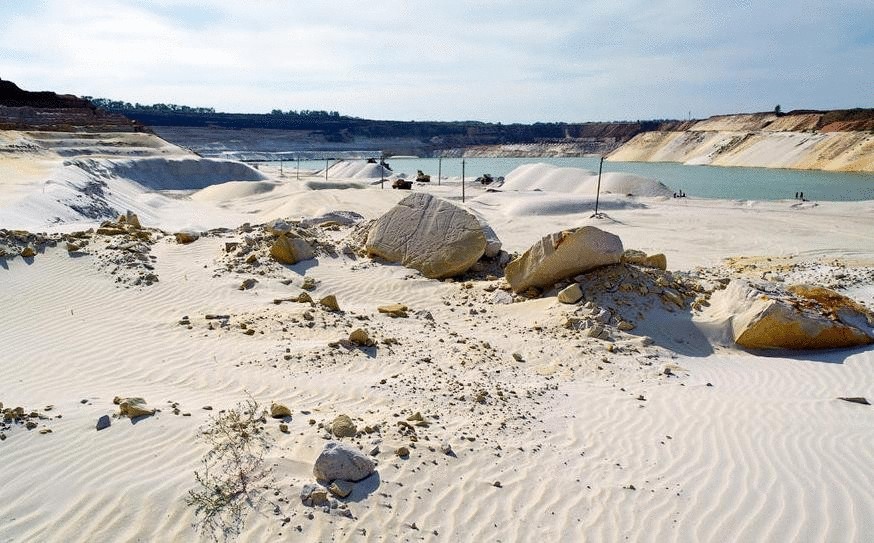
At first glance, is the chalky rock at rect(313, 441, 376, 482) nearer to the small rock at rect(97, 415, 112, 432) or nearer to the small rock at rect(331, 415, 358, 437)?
the small rock at rect(331, 415, 358, 437)

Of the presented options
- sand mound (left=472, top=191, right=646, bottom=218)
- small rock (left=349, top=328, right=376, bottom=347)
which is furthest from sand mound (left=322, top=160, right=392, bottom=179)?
small rock (left=349, top=328, right=376, bottom=347)

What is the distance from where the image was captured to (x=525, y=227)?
21250mm

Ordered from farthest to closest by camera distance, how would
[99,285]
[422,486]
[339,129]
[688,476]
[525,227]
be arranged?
[339,129] → [525,227] → [99,285] → [688,476] → [422,486]

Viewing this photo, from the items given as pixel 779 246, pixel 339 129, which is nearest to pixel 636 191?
pixel 779 246

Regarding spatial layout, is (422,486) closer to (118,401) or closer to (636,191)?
(118,401)

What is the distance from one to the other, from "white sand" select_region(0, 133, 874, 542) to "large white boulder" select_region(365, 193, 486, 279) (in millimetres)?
562

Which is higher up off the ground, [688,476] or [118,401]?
[118,401]

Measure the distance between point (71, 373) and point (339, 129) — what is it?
9422 centimetres

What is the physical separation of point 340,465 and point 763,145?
214 ft

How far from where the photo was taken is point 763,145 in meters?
59.2

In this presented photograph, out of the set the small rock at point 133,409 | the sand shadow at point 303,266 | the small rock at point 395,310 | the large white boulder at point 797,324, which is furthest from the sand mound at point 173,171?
the large white boulder at point 797,324

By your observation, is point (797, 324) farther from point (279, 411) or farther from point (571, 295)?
point (279, 411)

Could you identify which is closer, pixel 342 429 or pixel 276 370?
pixel 342 429

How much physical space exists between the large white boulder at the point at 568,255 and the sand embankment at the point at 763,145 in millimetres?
48216
